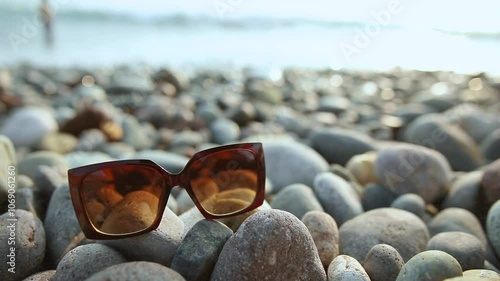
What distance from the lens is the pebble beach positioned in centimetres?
127

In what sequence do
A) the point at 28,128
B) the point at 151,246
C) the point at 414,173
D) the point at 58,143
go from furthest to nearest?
the point at 28,128, the point at 58,143, the point at 414,173, the point at 151,246

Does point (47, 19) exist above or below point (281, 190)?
above

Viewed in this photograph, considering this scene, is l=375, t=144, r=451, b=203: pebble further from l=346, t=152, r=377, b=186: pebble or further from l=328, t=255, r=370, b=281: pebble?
l=328, t=255, r=370, b=281: pebble

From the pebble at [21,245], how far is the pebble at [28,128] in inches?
79.6

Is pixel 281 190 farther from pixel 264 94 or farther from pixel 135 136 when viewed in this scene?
pixel 264 94

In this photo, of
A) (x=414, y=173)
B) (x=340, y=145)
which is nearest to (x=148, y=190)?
(x=414, y=173)

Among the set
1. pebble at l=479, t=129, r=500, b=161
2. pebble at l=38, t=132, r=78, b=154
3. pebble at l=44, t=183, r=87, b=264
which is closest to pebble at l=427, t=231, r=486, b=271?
pebble at l=44, t=183, r=87, b=264

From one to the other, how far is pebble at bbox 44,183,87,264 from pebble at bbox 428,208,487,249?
1.38 metres

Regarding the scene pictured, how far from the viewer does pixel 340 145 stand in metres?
2.96

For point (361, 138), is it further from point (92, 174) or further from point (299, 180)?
point (92, 174)

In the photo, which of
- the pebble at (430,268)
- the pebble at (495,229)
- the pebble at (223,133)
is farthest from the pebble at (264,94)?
the pebble at (430,268)

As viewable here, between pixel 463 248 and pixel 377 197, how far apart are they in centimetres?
70

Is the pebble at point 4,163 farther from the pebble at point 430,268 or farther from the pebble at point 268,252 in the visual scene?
the pebble at point 430,268

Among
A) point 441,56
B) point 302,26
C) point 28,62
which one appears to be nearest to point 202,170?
point 28,62
